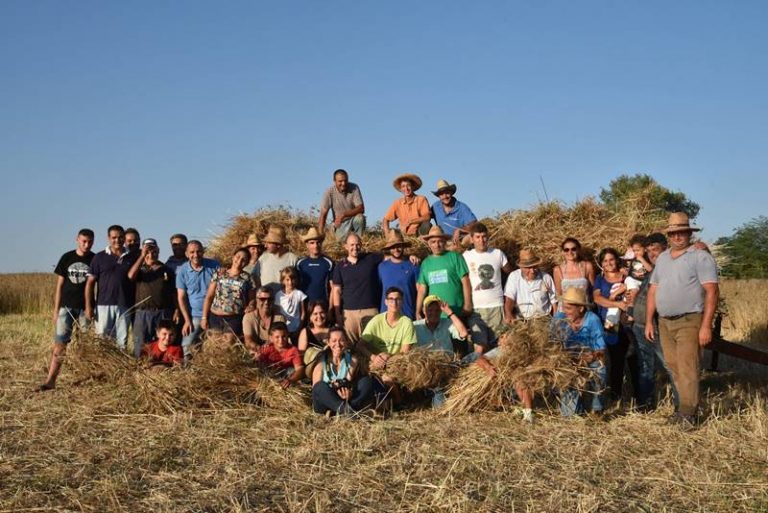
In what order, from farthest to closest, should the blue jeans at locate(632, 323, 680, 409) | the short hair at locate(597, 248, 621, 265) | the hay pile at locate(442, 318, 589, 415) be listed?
the short hair at locate(597, 248, 621, 265)
the blue jeans at locate(632, 323, 680, 409)
the hay pile at locate(442, 318, 589, 415)

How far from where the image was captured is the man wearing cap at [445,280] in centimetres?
899

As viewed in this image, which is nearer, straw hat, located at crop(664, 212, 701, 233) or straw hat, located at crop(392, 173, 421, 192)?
straw hat, located at crop(664, 212, 701, 233)

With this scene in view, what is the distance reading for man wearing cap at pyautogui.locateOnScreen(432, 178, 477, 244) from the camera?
10516 millimetres

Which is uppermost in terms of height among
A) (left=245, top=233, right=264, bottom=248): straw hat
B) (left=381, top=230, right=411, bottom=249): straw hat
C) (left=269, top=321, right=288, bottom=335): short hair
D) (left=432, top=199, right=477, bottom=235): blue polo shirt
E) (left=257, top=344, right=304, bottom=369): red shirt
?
(left=432, top=199, right=477, bottom=235): blue polo shirt

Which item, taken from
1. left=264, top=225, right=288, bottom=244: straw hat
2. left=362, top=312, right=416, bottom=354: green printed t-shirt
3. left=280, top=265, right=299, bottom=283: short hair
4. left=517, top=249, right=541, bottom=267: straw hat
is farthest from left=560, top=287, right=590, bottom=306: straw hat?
left=264, top=225, right=288, bottom=244: straw hat

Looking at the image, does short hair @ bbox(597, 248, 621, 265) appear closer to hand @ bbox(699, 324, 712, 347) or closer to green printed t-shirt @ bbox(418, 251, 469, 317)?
green printed t-shirt @ bbox(418, 251, 469, 317)

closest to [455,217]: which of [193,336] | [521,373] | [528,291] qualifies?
[528,291]

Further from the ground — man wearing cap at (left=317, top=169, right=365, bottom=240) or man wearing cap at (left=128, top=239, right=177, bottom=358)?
man wearing cap at (left=317, top=169, right=365, bottom=240)

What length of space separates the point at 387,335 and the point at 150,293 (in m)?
3.49

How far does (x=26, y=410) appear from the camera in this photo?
27.1 ft

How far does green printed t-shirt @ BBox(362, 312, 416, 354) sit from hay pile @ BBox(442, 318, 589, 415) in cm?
80

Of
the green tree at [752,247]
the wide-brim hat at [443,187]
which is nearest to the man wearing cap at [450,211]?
the wide-brim hat at [443,187]

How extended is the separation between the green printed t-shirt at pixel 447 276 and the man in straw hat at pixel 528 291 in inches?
23.4

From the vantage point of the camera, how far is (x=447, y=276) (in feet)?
29.5
